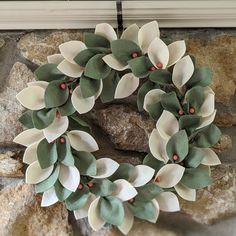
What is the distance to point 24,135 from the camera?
0.94m

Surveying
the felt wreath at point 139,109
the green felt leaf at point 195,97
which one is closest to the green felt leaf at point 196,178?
the felt wreath at point 139,109

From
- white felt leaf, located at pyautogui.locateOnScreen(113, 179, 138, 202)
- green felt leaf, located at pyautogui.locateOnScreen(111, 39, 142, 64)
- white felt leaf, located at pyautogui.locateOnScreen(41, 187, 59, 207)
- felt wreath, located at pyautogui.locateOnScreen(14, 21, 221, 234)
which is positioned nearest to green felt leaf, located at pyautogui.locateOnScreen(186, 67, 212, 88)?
felt wreath, located at pyautogui.locateOnScreen(14, 21, 221, 234)

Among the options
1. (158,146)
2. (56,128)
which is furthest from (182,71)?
(56,128)

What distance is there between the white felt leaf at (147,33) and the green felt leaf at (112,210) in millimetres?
274

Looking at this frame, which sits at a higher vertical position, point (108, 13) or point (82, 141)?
point (108, 13)

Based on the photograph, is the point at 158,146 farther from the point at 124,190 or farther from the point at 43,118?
the point at 43,118

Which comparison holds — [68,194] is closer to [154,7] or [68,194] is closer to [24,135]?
[24,135]

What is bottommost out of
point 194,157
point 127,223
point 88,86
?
point 127,223

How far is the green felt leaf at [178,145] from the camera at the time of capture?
0.90 metres

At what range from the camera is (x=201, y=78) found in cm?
91

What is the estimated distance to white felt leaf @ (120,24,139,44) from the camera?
0.93m

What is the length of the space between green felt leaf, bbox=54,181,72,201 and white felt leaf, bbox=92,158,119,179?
0.05m

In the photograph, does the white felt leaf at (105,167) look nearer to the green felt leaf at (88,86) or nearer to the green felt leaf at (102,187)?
the green felt leaf at (102,187)

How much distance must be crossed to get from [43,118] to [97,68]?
0.42ft
